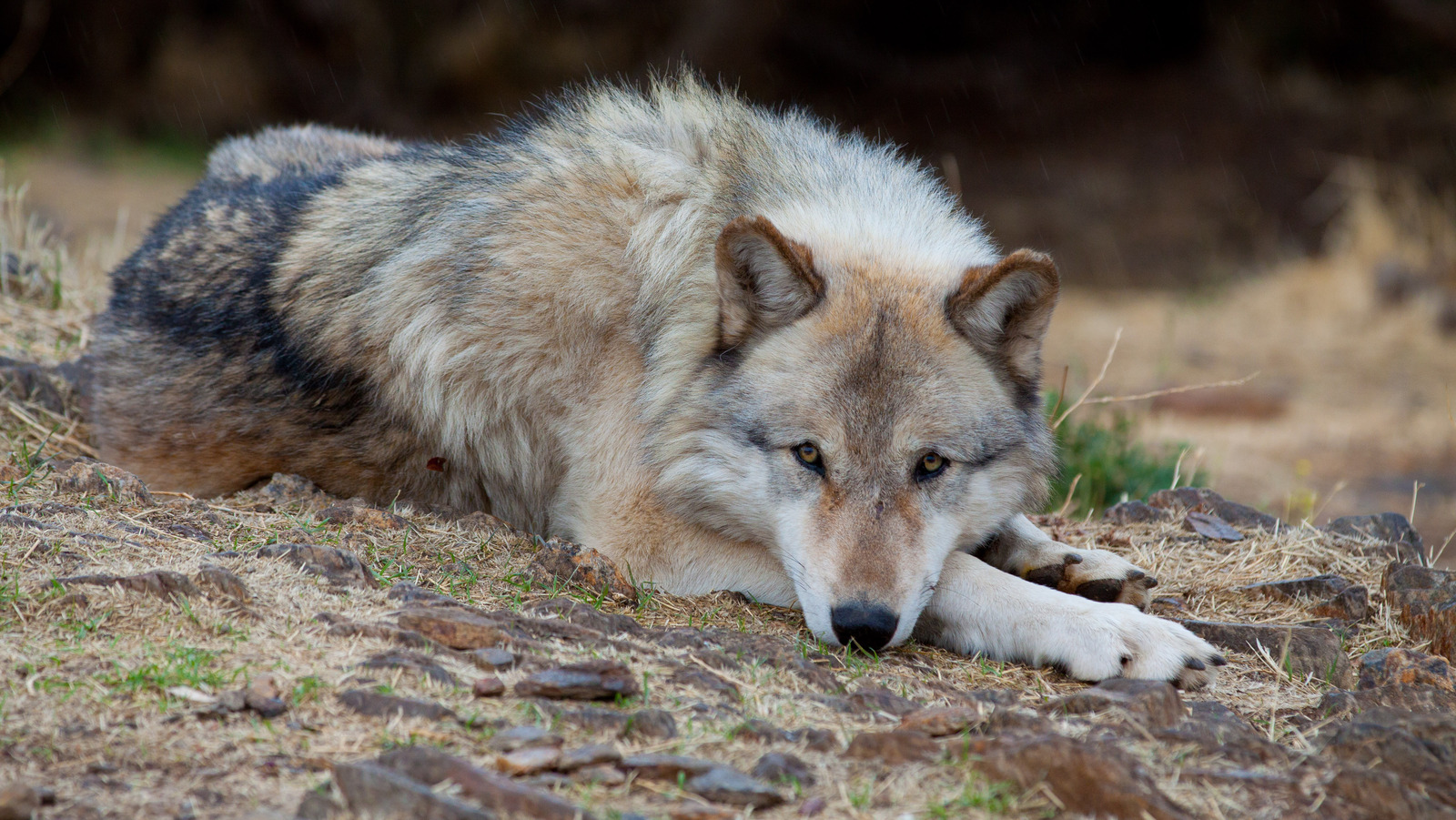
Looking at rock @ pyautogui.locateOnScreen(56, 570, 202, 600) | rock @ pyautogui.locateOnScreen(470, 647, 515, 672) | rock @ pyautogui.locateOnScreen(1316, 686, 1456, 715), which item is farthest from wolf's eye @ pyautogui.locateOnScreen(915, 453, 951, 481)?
rock @ pyautogui.locateOnScreen(56, 570, 202, 600)

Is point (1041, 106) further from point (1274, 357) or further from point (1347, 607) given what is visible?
point (1347, 607)

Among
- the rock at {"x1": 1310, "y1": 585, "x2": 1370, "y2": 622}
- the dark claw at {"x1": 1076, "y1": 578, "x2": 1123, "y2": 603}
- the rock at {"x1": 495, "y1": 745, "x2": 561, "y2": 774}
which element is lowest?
the rock at {"x1": 1310, "y1": 585, "x2": 1370, "y2": 622}

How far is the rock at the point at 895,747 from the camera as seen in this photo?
7.28 feet

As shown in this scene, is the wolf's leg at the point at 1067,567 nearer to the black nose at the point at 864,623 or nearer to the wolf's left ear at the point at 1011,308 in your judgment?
the wolf's left ear at the point at 1011,308

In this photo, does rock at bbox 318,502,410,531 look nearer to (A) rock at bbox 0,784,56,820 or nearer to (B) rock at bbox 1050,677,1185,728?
(A) rock at bbox 0,784,56,820

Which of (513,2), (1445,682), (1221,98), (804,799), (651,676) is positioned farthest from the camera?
(1221,98)

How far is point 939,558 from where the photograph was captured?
9.97 ft

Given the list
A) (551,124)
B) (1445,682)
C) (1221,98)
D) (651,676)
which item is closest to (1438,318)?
(1221,98)

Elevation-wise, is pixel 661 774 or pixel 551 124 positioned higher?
pixel 551 124

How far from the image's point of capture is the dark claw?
3.31 metres

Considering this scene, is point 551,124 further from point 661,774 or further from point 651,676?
point 661,774

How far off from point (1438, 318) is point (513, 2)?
34.2ft

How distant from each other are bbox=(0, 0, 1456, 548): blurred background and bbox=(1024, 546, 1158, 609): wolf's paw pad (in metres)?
7.03

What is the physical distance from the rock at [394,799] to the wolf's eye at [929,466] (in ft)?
5.12
